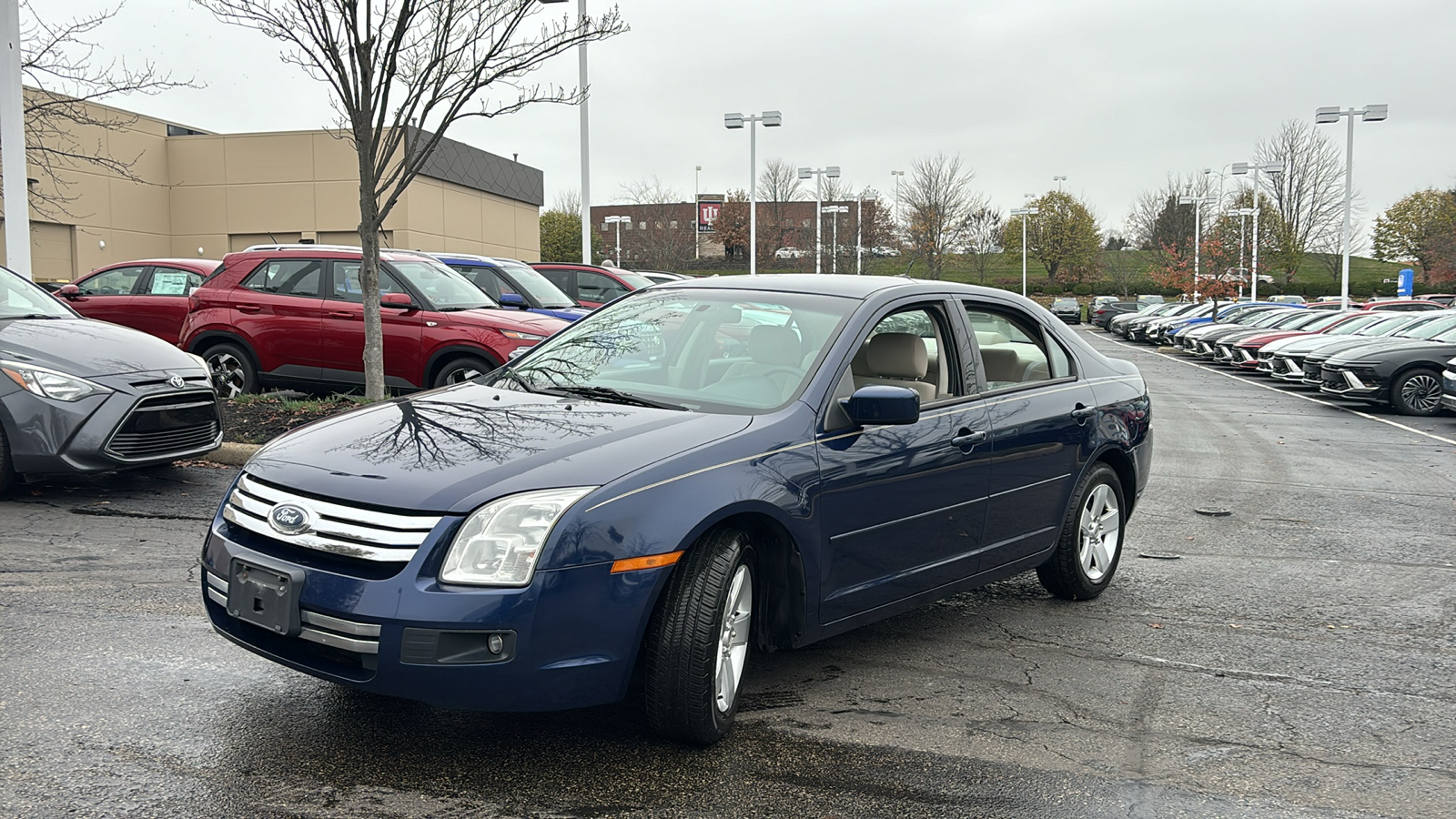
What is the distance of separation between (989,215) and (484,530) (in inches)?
2659

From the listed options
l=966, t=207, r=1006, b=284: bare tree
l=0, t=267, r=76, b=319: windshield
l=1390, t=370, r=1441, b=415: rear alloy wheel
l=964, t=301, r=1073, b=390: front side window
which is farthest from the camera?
l=966, t=207, r=1006, b=284: bare tree

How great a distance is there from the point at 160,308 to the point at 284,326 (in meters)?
3.19

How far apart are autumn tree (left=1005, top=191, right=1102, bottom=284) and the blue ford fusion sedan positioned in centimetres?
7948

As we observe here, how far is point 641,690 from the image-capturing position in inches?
145

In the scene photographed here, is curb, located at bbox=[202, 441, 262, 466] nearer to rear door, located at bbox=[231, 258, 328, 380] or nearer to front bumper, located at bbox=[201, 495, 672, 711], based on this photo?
rear door, located at bbox=[231, 258, 328, 380]

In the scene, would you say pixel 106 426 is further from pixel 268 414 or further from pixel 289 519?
pixel 289 519

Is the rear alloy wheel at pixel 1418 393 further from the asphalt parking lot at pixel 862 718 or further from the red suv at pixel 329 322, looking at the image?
the red suv at pixel 329 322

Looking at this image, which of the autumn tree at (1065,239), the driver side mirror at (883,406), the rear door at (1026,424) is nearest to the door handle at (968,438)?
the rear door at (1026,424)

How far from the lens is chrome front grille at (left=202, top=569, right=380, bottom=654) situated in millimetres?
3299

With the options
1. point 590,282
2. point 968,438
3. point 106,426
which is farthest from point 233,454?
point 590,282

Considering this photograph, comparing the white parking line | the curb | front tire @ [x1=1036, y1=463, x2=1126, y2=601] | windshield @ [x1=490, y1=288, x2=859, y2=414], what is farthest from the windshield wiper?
the white parking line

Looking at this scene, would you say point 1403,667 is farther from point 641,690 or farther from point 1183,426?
point 1183,426

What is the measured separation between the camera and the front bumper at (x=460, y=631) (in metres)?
3.28

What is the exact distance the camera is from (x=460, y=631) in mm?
3275
